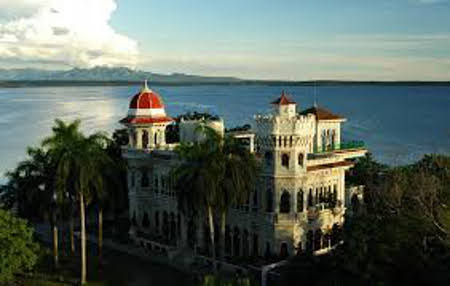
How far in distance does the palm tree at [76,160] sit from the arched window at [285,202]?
12.1m

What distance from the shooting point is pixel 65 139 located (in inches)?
1474

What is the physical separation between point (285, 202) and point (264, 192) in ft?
5.27

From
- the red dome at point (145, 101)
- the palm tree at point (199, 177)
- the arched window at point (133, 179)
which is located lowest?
the arched window at point (133, 179)

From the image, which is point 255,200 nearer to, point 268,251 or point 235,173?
point 268,251

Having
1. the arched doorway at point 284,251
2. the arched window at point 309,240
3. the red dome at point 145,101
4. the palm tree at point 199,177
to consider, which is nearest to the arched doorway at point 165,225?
the red dome at point 145,101

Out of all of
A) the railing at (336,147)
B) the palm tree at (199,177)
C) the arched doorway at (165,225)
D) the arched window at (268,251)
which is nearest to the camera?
the palm tree at (199,177)

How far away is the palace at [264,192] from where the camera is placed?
3972 centimetres

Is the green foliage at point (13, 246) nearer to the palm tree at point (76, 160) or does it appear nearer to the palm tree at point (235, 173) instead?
the palm tree at point (76, 160)

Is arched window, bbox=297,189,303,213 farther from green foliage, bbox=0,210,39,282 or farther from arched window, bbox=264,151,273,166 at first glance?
green foliage, bbox=0,210,39,282

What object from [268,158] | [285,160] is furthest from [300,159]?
[268,158]

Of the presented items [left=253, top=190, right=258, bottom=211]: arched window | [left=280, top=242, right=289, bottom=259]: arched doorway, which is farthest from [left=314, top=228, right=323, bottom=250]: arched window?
[left=253, top=190, right=258, bottom=211]: arched window

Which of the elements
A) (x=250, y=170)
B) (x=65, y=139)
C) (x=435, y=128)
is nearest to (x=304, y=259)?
(x=250, y=170)

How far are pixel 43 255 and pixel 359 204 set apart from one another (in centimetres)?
2446

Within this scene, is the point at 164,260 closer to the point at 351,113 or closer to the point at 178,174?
the point at 178,174
